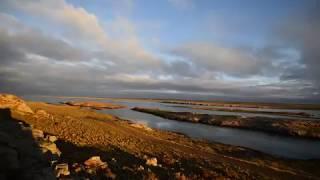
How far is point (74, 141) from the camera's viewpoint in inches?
938

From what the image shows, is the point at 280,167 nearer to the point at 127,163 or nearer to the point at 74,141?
the point at 127,163

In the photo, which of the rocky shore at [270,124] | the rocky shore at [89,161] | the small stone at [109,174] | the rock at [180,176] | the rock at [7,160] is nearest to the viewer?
the rock at [7,160]

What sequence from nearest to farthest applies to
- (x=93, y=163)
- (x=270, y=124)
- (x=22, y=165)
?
(x=22, y=165) → (x=93, y=163) → (x=270, y=124)

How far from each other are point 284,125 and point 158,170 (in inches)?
1976

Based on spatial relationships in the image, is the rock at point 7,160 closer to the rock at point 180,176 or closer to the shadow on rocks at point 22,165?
the shadow on rocks at point 22,165

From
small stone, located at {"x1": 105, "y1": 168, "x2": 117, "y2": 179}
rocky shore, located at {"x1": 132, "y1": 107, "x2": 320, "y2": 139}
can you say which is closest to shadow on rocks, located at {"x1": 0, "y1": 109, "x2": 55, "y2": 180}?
small stone, located at {"x1": 105, "y1": 168, "x2": 117, "y2": 179}

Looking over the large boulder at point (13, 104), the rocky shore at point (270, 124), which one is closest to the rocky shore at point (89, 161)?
the large boulder at point (13, 104)

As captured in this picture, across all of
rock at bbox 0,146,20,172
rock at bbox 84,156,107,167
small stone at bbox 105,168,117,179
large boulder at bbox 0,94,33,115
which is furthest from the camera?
large boulder at bbox 0,94,33,115

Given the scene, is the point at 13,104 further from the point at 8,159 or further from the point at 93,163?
the point at 8,159

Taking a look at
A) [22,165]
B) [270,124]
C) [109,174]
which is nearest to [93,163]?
[109,174]

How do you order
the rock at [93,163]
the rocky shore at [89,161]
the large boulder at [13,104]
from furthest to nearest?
the large boulder at [13,104] < the rock at [93,163] < the rocky shore at [89,161]

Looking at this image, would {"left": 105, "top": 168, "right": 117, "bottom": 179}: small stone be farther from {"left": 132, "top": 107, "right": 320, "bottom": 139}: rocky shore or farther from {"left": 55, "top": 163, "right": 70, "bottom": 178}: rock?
{"left": 132, "top": 107, "right": 320, "bottom": 139}: rocky shore

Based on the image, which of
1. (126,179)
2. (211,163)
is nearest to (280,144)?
(211,163)

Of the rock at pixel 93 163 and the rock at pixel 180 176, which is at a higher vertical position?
the rock at pixel 93 163
